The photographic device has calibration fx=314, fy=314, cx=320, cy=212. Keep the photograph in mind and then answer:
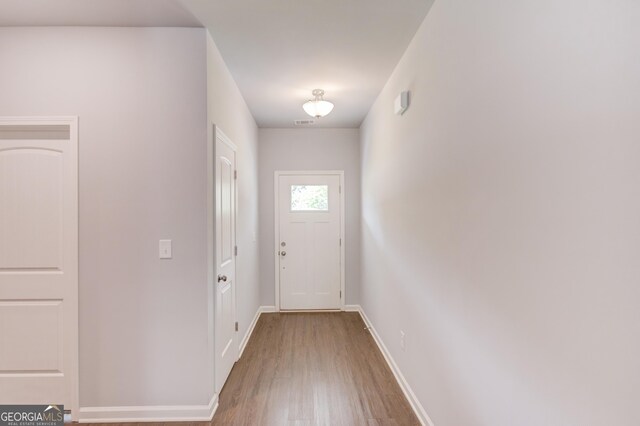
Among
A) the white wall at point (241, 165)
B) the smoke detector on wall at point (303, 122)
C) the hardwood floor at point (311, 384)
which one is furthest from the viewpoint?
the smoke detector on wall at point (303, 122)

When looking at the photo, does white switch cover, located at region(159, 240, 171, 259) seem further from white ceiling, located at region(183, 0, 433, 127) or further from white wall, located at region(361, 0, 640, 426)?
white wall, located at region(361, 0, 640, 426)

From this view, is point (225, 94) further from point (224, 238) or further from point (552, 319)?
point (552, 319)

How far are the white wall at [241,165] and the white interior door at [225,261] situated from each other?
143 millimetres

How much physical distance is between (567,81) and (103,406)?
3052 millimetres

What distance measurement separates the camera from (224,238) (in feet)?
8.69

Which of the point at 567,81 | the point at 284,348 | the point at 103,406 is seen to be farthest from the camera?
the point at 284,348

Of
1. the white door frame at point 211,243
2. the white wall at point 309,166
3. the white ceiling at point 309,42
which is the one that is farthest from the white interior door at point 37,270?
the white wall at point 309,166

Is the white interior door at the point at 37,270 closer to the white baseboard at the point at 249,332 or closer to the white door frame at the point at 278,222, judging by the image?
the white baseboard at the point at 249,332

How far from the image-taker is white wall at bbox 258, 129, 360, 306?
15.2 feet

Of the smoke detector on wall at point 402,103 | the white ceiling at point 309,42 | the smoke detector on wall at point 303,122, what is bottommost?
the smoke detector on wall at point 402,103

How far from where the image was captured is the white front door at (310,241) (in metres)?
4.64

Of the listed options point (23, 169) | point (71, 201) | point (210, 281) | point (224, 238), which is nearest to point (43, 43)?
point (23, 169)

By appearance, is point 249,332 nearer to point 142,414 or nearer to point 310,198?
point 142,414

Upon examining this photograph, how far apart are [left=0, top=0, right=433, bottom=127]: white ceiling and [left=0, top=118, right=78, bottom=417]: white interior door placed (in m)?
0.71
